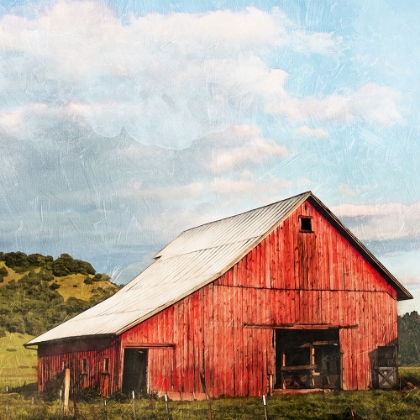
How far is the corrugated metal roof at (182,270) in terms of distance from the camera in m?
23.6

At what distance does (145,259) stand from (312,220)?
964cm

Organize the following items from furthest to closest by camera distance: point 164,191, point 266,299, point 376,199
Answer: point 164,191 → point 376,199 → point 266,299

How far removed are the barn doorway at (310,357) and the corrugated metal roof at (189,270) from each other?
121 inches

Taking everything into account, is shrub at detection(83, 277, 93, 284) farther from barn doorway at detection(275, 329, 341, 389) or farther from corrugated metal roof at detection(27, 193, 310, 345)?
barn doorway at detection(275, 329, 341, 389)

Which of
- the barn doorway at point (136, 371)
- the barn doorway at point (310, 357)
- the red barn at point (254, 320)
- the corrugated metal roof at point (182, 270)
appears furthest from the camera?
the barn doorway at point (310, 357)

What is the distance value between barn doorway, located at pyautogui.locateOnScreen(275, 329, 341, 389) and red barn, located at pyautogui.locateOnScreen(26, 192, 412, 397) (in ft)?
0.16

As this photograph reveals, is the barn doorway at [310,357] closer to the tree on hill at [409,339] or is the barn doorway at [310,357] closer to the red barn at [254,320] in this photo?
the red barn at [254,320]

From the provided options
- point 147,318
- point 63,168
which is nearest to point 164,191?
point 63,168

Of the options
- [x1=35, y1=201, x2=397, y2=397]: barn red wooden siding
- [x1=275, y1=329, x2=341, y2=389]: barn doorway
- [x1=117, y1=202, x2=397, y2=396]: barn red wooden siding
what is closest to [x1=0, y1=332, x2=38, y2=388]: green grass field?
[x1=35, y1=201, x2=397, y2=397]: barn red wooden siding

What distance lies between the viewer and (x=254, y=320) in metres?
24.0


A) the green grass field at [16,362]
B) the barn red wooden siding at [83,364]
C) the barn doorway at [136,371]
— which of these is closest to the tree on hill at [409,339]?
the green grass field at [16,362]

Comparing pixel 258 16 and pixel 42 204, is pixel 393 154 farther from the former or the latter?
pixel 42 204

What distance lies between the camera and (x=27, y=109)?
3497 cm

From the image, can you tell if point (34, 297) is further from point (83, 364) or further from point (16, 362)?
point (83, 364)
